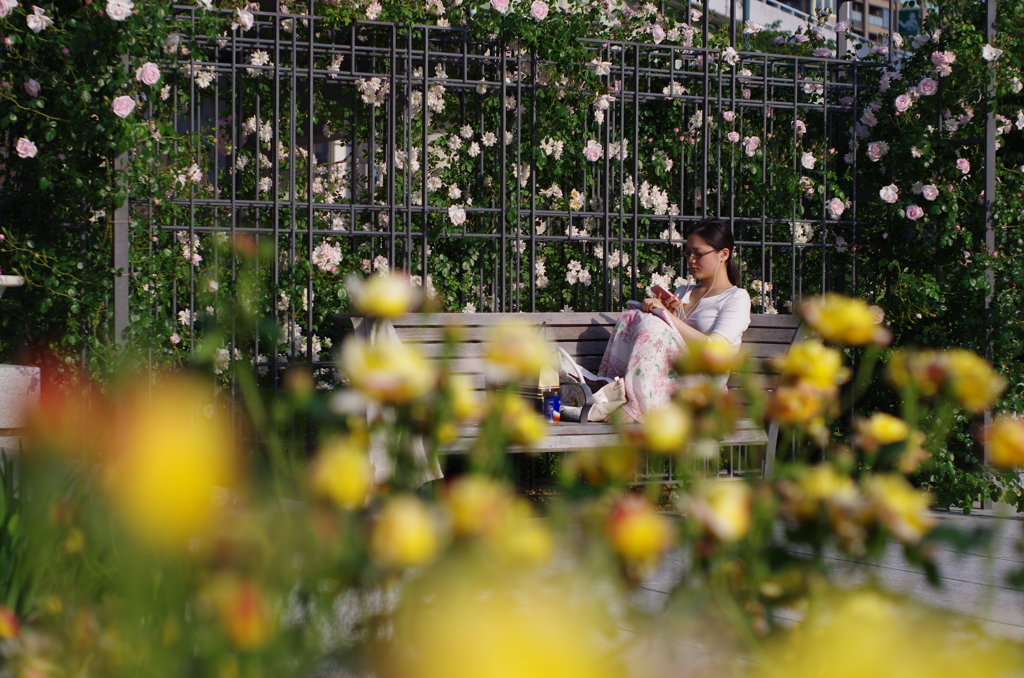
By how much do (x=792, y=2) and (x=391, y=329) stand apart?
4837 cm

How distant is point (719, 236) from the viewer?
15.5ft

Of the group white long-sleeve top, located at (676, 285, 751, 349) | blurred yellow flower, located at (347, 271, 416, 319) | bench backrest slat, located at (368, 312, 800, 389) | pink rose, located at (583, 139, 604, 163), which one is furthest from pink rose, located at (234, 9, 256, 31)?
blurred yellow flower, located at (347, 271, 416, 319)

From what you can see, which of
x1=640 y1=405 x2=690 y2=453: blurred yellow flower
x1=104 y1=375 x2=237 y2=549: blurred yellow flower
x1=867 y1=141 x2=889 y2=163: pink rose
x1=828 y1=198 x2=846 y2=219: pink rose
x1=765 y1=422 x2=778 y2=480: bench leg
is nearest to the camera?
x1=104 y1=375 x2=237 y2=549: blurred yellow flower

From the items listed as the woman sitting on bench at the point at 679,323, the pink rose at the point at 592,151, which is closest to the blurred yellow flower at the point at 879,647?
the woman sitting on bench at the point at 679,323

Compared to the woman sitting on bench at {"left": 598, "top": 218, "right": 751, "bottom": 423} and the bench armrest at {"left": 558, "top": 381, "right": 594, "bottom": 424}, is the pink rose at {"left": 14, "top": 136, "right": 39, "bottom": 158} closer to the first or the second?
the bench armrest at {"left": 558, "top": 381, "right": 594, "bottom": 424}

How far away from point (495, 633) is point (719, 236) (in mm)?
4080

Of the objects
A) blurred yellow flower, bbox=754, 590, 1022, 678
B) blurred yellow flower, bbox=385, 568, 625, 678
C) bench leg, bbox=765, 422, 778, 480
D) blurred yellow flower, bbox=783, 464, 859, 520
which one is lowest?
bench leg, bbox=765, 422, 778, 480

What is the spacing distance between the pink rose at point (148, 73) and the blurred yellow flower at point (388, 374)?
365cm

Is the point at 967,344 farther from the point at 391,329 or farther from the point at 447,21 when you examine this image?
the point at 447,21

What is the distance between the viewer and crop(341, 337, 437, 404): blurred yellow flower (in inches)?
38.7

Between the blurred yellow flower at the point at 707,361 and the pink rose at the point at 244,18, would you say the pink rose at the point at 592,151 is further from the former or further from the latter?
the blurred yellow flower at the point at 707,361

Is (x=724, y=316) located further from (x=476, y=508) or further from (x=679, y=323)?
(x=476, y=508)

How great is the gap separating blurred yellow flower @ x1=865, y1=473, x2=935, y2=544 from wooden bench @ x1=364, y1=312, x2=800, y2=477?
2600mm

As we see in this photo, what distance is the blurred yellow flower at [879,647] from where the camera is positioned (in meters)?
0.92
